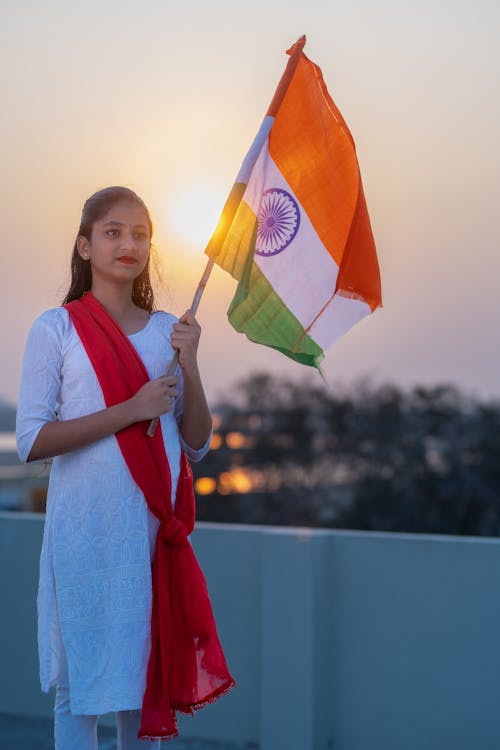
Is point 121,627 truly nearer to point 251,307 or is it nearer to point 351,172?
point 251,307

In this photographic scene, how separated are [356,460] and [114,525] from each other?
3293 cm

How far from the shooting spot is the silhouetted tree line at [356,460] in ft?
108

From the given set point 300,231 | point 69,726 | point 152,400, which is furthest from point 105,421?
point 300,231

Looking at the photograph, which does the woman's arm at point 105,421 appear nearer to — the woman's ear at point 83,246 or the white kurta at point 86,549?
the white kurta at point 86,549

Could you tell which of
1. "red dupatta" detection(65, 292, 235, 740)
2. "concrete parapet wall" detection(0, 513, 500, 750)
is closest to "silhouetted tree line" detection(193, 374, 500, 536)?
"concrete parapet wall" detection(0, 513, 500, 750)

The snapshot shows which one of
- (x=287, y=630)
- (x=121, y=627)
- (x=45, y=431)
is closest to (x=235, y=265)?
(x=45, y=431)

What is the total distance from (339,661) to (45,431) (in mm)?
2149

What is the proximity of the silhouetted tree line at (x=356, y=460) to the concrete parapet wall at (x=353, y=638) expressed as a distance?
27827mm

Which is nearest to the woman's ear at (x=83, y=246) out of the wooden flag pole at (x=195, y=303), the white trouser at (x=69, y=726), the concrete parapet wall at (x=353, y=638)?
the wooden flag pole at (x=195, y=303)

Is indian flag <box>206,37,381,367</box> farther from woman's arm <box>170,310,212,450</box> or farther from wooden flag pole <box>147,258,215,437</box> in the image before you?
woman's arm <box>170,310,212,450</box>

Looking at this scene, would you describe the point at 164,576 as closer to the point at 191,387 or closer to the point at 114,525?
the point at 114,525

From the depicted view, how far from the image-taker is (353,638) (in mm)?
4188

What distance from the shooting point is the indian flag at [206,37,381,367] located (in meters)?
2.82

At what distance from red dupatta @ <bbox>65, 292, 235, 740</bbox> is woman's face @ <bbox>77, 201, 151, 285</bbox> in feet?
0.34
